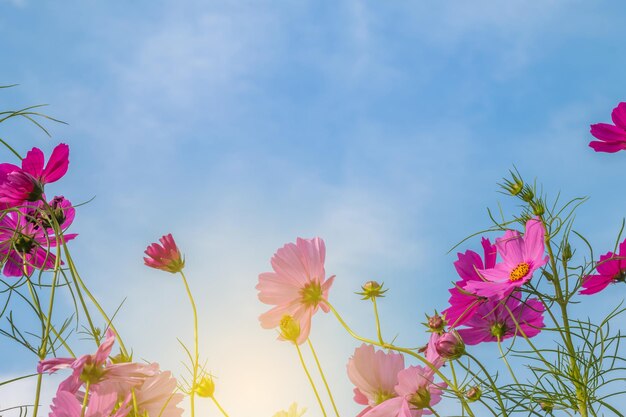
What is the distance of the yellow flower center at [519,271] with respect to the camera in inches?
31.4

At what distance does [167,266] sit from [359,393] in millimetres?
333

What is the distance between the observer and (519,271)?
81 centimetres

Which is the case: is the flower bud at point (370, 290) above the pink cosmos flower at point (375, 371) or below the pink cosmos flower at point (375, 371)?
above

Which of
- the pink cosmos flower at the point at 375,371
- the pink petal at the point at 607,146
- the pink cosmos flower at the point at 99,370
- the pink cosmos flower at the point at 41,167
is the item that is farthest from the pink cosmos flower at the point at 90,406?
the pink petal at the point at 607,146

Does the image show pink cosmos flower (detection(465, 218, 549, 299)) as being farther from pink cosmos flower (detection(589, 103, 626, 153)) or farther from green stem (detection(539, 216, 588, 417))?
pink cosmos flower (detection(589, 103, 626, 153))

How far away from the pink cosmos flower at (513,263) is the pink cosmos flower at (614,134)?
7.9 inches

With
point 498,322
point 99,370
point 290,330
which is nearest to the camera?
point 99,370

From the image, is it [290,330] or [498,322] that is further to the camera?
[498,322]

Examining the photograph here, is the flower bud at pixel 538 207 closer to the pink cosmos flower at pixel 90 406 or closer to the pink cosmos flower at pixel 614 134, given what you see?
the pink cosmos flower at pixel 614 134

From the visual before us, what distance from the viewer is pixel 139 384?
2.24 ft

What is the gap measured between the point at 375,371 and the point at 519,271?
0.73 feet

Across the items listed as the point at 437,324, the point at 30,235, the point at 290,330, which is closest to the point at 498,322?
the point at 437,324

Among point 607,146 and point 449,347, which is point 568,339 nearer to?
point 449,347

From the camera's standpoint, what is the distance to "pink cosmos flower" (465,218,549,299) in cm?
77
